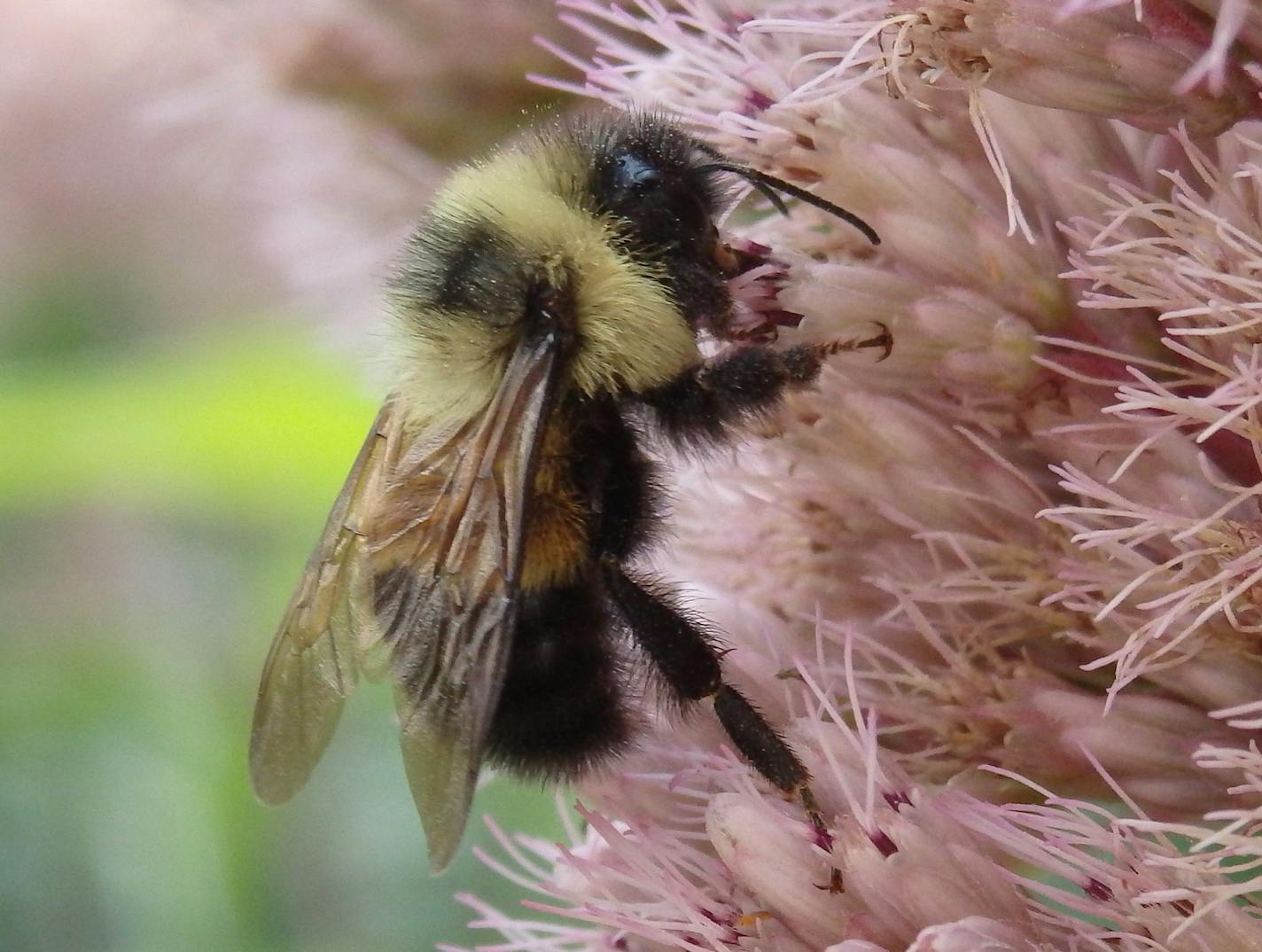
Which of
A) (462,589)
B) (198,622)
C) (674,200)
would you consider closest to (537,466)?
(462,589)

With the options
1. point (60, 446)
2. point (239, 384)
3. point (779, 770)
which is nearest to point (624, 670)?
point (779, 770)

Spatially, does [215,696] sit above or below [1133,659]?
below

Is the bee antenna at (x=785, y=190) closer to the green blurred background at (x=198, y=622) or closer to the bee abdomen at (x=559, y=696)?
the bee abdomen at (x=559, y=696)

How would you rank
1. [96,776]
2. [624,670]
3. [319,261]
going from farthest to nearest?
[96,776]
[319,261]
[624,670]

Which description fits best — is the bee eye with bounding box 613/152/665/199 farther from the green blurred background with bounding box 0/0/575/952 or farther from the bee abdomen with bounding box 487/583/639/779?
the green blurred background with bounding box 0/0/575/952

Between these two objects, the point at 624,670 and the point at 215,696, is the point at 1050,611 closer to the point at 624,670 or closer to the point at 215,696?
the point at 624,670

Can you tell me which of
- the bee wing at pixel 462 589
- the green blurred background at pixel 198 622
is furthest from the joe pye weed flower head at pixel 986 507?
the green blurred background at pixel 198 622
